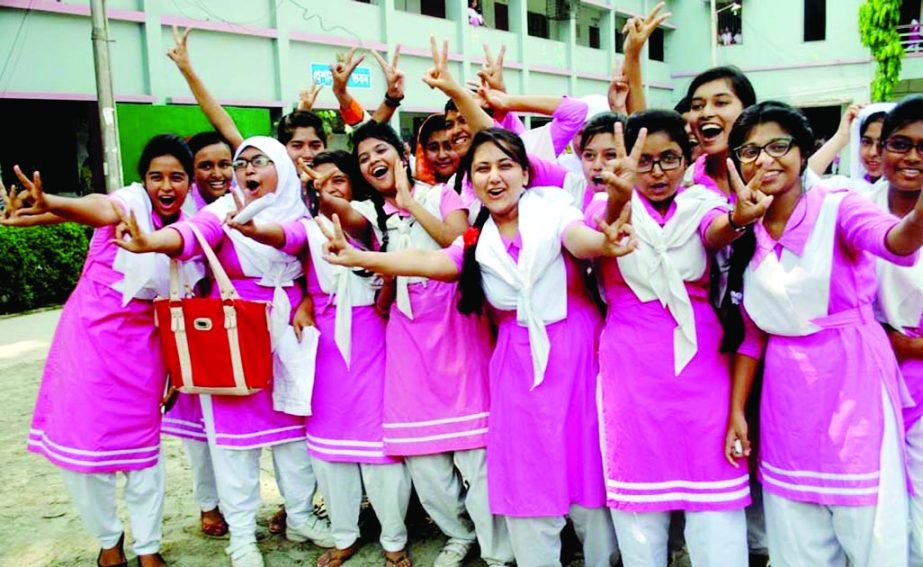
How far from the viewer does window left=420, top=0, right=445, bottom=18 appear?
1736 centimetres

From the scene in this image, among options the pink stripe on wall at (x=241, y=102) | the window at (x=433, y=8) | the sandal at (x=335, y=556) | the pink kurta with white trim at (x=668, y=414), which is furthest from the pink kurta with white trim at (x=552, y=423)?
the window at (x=433, y=8)

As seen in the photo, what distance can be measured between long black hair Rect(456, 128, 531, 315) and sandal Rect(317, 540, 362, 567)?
4.25 ft

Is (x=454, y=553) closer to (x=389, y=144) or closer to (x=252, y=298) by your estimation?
(x=252, y=298)

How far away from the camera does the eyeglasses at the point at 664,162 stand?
2600 millimetres

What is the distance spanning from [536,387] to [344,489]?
1.11 meters

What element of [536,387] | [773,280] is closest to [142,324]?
[536,387]

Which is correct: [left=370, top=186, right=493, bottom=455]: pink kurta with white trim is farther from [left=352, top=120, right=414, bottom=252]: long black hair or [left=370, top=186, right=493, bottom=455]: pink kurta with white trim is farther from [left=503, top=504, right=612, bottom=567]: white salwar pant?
[left=503, top=504, right=612, bottom=567]: white salwar pant

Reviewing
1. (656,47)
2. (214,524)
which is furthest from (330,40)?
(656,47)

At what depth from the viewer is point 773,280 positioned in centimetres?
239

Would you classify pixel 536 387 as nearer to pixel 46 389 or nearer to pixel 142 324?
pixel 142 324

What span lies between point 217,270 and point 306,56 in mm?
11900

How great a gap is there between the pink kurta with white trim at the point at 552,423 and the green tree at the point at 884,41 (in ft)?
74.0

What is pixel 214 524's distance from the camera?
3.82m

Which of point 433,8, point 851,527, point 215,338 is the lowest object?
point 851,527
